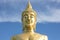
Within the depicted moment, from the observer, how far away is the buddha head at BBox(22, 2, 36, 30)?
13.5 m

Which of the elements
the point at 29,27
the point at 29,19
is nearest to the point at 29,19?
the point at 29,19

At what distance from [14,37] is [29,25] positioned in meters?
1.12

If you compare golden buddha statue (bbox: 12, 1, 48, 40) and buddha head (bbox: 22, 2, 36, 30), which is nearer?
golden buddha statue (bbox: 12, 1, 48, 40)

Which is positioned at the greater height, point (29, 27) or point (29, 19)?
point (29, 19)

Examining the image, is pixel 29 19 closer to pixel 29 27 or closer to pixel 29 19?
pixel 29 19

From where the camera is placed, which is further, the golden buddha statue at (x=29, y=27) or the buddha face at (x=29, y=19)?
the buddha face at (x=29, y=19)

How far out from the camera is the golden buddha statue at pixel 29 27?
13.4 m

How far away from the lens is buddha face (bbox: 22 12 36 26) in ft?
44.2

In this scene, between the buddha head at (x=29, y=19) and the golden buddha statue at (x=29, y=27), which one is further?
the buddha head at (x=29, y=19)

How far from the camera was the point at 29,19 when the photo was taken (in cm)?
1348

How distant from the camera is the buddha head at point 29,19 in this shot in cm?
1349

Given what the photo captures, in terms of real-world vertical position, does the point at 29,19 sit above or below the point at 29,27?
above

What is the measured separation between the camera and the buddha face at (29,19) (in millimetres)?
13484

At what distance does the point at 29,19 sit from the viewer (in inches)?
531
